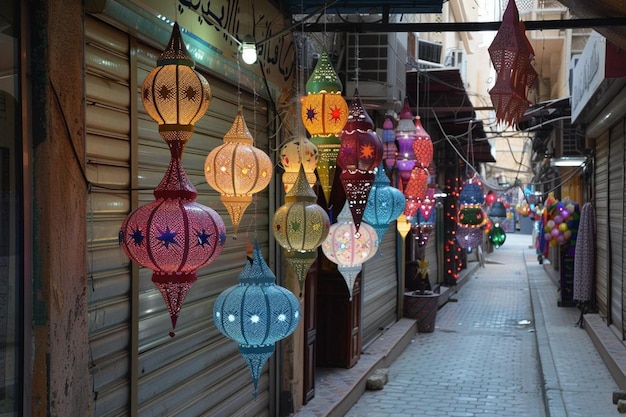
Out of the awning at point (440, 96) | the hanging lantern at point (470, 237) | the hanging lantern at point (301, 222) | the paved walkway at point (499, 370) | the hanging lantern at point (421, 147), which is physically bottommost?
the paved walkway at point (499, 370)

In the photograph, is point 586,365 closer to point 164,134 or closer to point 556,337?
point 556,337

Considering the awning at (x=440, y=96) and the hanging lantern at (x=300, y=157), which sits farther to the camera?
the awning at (x=440, y=96)

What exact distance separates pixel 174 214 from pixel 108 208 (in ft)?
3.40

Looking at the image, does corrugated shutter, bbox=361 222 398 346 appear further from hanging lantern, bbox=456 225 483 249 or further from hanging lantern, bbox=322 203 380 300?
hanging lantern, bbox=322 203 380 300

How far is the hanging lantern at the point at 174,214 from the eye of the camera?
3.26 m

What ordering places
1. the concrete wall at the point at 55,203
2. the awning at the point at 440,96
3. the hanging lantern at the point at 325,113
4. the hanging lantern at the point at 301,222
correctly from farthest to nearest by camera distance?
the awning at the point at 440,96 < the hanging lantern at the point at 325,113 < the hanging lantern at the point at 301,222 < the concrete wall at the point at 55,203

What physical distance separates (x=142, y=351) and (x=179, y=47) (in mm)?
2179

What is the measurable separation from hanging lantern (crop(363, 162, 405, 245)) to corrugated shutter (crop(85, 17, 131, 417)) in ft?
8.92

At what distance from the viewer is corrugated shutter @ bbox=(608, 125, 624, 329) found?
37.9ft

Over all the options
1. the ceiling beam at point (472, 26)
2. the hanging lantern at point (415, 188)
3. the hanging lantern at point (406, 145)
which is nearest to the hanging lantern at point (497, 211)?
the hanging lantern at point (415, 188)

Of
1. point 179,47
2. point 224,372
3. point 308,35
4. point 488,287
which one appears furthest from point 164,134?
point 488,287

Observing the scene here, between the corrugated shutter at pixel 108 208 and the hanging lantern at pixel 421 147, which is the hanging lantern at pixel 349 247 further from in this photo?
the hanging lantern at pixel 421 147

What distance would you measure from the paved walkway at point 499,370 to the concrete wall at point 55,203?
5995 millimetres

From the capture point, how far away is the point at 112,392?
4.22m
